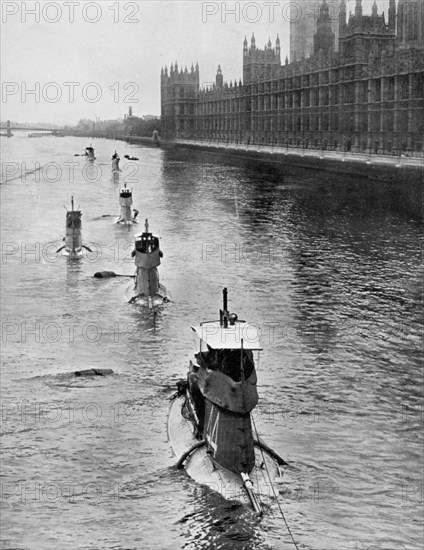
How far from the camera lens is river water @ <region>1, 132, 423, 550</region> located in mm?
18281

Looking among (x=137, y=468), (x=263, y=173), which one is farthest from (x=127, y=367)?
(x=263, y=173)

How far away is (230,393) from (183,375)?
28.3 ft

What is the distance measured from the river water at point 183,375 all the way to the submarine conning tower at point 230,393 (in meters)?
1.05

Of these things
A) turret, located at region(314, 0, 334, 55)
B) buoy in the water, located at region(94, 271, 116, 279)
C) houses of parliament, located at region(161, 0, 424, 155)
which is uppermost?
turret, located at region(314, 0, 334, 55)

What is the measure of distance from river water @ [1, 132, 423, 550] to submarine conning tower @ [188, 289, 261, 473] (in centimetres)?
105

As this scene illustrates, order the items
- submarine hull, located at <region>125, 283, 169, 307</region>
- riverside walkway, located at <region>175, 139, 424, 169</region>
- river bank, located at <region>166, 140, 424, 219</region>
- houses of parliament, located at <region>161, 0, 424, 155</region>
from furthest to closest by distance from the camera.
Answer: houses of parliament, located at <region>161, 0, 424, 155</region>, riverside walkway, located at <region>175, 139, 424, 169</region>, river bank, located at <region>166, 140, 424, 219</region>, submarine hull, located at <region>125, 283, 169, 307</region>

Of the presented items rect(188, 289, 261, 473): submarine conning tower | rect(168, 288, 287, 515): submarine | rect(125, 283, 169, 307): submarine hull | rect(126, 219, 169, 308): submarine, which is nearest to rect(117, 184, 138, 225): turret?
rect(125, 283, 169, 307): submarine hull

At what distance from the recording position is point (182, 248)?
52.8 m

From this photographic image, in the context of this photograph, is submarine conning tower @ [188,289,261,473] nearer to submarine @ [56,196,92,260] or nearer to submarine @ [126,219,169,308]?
submarine @ [126,219,169,308]

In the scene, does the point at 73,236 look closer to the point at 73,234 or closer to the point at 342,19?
the point at 73,234

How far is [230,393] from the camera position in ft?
61.6

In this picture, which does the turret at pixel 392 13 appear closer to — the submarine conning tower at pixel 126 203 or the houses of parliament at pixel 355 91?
the houses of parliament at pixel 355 91

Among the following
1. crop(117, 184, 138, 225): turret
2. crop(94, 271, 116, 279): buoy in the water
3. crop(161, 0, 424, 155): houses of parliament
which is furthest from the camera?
crop(161, 0, 424, 155): houses of parliament

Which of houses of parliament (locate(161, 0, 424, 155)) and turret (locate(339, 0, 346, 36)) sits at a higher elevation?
turret (locate(339, 0, 346, 36))
